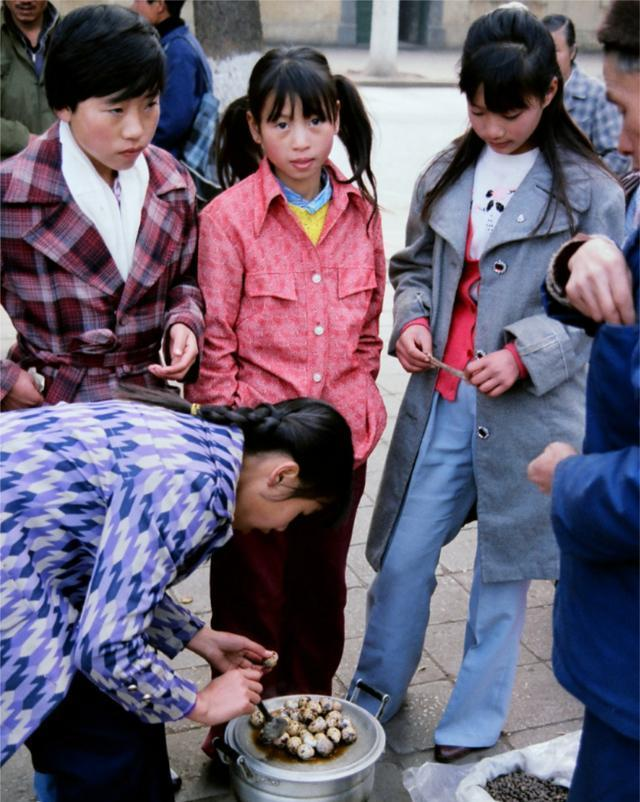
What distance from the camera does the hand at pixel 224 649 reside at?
8.38 feet

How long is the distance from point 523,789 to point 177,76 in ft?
10.8

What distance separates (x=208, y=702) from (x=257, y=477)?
1.45ft

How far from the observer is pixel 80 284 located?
2.66m

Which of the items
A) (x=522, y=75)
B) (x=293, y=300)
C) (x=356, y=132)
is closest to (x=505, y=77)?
(x=522, y=75)

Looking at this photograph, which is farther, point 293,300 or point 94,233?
point 293,300

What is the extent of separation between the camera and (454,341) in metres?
2.95

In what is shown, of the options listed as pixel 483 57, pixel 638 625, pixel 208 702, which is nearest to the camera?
pixel 638 625

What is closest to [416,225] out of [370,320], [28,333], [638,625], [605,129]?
[370,320]

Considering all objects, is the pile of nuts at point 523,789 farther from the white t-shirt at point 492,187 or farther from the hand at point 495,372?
the white t-shirt at point 492,187

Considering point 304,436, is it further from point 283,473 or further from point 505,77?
point 505,77

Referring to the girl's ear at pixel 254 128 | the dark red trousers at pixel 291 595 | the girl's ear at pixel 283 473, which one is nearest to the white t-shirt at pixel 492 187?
the girl's ear at pixel 254 128

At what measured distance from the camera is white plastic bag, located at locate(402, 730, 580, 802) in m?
2.81

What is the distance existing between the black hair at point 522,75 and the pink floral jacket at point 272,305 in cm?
50

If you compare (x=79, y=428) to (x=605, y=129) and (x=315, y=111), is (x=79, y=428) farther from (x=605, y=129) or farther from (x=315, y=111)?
(x=605, y=129)
